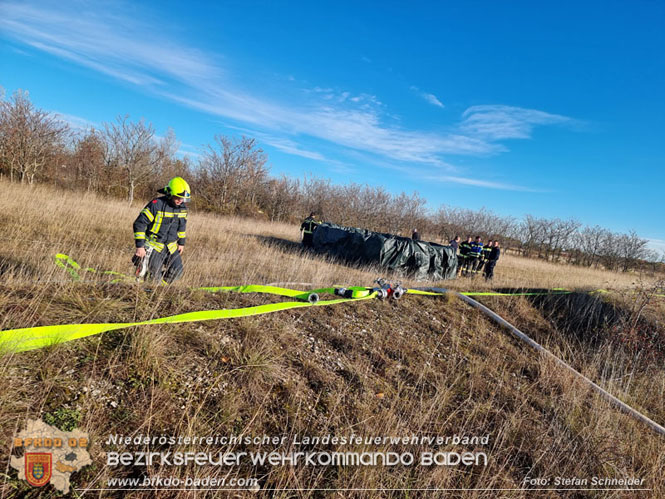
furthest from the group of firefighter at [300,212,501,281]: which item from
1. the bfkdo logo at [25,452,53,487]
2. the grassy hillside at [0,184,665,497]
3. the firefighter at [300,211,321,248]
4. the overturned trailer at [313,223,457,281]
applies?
the bfkdo logo at [25,452,53,487]

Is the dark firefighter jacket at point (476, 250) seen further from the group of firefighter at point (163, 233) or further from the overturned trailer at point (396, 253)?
the group of firefighter at point (163, 233)

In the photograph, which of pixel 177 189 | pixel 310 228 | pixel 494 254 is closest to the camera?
pixel 177 189

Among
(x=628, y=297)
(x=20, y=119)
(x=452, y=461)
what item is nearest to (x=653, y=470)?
(x=452, y=461)

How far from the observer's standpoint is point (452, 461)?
2178mm

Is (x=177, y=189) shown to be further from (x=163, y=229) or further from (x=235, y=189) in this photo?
(x=235, y=189)

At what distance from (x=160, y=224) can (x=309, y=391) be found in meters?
3.12

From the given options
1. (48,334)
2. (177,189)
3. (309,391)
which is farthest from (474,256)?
(48,334)

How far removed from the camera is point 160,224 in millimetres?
3875

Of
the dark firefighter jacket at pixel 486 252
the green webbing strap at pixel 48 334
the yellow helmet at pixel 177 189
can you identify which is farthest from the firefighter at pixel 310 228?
the green webbing strap at pixel 48 334

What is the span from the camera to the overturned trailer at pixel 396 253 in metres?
9.09

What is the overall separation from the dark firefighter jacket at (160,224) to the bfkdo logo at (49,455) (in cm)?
261

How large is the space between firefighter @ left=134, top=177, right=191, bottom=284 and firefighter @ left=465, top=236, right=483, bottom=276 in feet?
36.5

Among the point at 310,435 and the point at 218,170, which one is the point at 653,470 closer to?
the point at 310,435

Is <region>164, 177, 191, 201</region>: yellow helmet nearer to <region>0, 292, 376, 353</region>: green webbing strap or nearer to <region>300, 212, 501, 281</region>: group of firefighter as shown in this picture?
<region>0, 292, 376, 353</region>: green webbing strap
